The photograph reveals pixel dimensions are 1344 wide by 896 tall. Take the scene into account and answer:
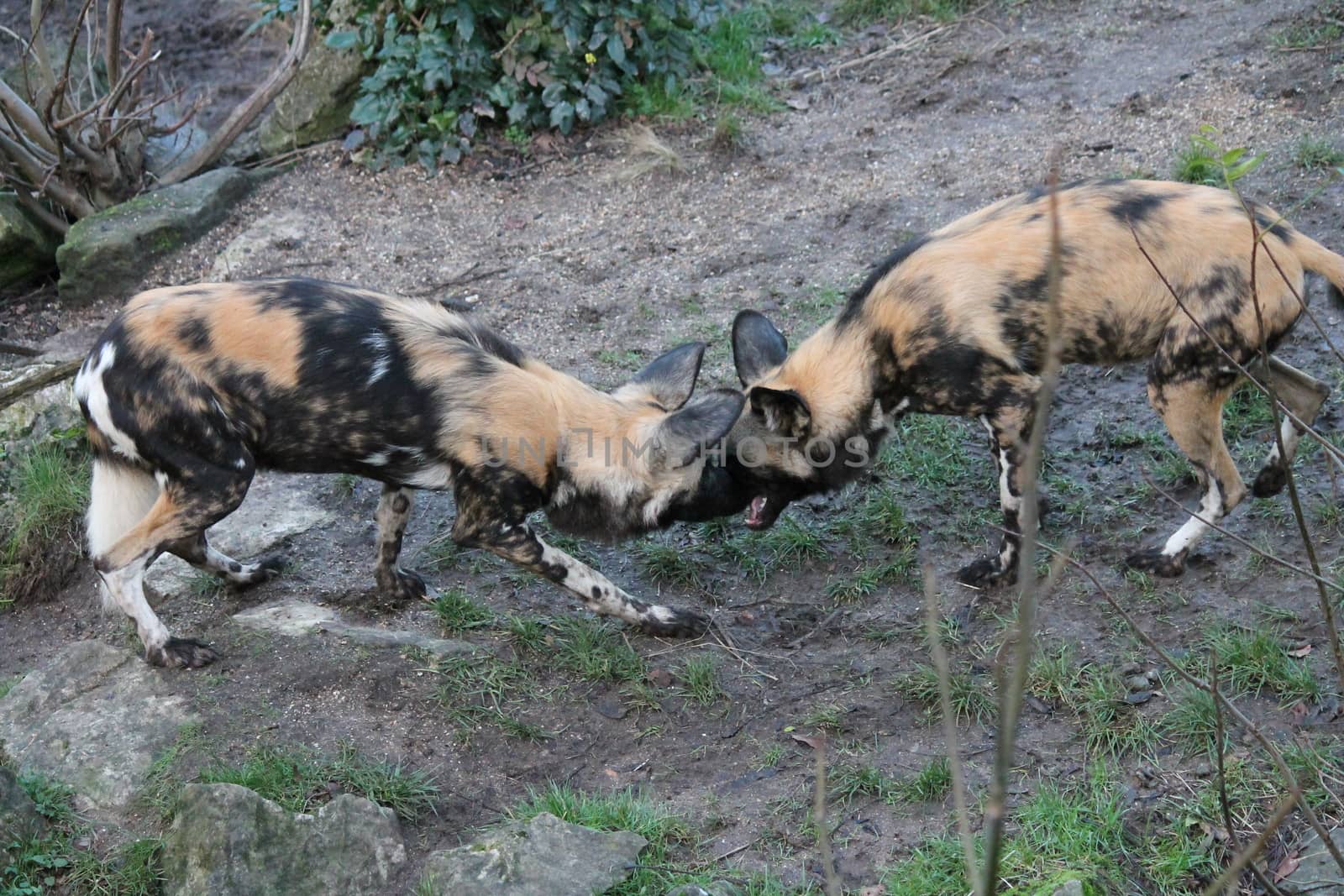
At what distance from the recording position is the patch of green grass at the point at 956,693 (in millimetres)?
3100

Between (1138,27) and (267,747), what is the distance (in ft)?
18.1

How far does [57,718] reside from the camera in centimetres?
317

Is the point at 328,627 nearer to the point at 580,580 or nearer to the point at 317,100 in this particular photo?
the point at 580,580

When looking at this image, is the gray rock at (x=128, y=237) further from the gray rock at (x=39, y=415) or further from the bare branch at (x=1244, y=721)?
the bare branch at (x=1244, y=721)

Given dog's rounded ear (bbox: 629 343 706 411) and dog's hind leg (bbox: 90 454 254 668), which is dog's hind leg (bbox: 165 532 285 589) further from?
dog's rounded ear (bbox: 629 343 706 411)

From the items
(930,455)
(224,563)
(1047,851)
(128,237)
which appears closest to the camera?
(1047,851)

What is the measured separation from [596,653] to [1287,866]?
5.83 ft

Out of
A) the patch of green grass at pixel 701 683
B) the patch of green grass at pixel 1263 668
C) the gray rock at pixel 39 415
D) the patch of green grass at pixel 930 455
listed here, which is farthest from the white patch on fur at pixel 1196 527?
the gray rock at pixel 39 415

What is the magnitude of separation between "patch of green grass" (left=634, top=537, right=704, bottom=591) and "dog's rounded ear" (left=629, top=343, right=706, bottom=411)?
0.55 meters

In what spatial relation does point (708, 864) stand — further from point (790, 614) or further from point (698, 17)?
point (698, 17)

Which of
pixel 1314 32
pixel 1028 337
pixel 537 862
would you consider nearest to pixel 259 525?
pixel 537 862

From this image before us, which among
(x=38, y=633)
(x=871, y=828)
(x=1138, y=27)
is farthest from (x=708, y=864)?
(x=1138, y=27)

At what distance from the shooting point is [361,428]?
3.33 meters

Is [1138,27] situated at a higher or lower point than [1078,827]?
higher
